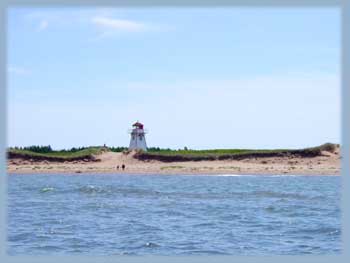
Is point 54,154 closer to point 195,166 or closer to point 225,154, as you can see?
point 195,166

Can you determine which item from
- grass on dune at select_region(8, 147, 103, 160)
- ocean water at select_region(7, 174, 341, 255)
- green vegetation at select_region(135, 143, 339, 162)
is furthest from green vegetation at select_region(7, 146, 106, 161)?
ocean water at select_region(7, 174, 341, 255)

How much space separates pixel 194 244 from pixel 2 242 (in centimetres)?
517

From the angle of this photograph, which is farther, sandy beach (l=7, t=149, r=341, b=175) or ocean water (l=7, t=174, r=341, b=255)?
sandy beach (l=7, t=149, r=341, b=175)

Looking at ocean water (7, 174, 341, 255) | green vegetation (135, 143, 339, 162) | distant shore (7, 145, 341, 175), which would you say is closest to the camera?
ocean water (7, 174, 341, 255)

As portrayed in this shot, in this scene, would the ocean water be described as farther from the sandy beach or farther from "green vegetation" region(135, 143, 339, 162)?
"green vegetation" region(135, 143, 339, 162)

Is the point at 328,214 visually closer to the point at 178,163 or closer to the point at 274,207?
the point at 274,207

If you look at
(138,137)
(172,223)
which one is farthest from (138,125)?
(172,223)

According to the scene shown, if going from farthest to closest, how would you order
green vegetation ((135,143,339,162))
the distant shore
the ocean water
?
green vegetation ((135,143,339,162))
the distant shore
the ocean water

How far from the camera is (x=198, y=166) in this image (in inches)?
1099

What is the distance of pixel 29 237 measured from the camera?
707 cm

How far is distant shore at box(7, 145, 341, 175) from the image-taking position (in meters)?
27.2

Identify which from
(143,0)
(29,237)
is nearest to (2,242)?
(143,0)

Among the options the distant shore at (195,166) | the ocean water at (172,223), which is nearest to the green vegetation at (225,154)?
the distant shore at (195,166)

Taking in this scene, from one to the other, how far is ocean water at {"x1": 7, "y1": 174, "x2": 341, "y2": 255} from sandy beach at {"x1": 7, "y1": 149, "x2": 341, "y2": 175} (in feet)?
36.1
